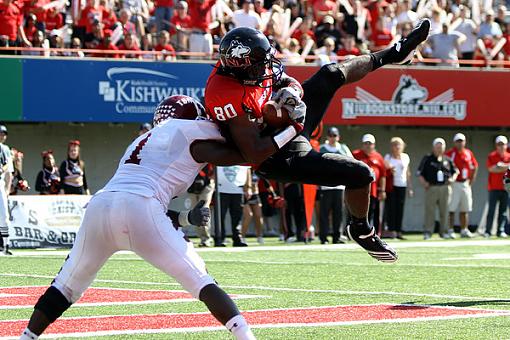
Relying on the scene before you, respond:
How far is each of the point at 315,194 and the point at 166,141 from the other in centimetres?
1251

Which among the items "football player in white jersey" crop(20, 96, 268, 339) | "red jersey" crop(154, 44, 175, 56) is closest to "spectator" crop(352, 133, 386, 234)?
"red jersey" crop(154, 44, 175, 56)


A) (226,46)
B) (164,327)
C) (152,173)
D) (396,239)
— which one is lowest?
(396,239)

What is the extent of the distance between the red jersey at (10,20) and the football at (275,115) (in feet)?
39.7

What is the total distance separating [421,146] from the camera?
22812 mm

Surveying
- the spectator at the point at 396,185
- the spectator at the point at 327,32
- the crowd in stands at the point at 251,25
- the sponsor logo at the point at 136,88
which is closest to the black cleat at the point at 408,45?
the crowd in stands at the point at 251,25

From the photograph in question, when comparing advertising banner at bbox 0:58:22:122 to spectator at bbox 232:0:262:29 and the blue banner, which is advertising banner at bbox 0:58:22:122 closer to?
the blue banner

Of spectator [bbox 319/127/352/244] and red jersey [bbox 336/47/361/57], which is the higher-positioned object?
red jersey [bbox 336/47/361/57]

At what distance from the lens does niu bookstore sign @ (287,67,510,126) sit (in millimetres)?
21094

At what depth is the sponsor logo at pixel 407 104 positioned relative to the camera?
69.3 feet

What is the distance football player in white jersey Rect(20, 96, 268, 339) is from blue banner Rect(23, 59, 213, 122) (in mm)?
13093

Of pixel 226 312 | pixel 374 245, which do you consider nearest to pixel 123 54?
pixel 374 245

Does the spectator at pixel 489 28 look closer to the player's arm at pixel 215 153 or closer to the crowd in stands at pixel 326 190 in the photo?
the crowd in stands at pixel 326 190

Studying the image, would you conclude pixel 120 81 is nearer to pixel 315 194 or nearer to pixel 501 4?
pixel 315 194

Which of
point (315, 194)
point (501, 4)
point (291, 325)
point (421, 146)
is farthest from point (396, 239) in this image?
point (291, 325)
